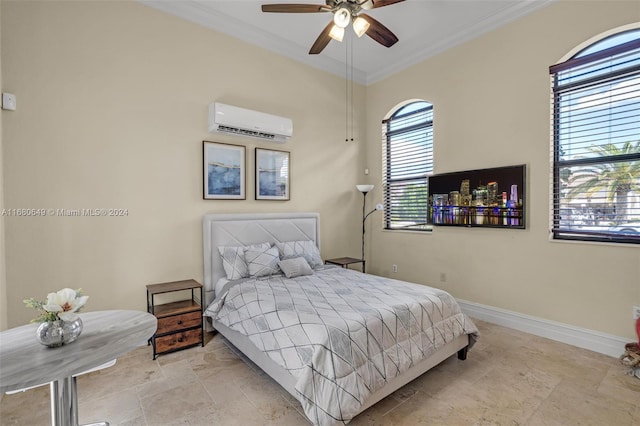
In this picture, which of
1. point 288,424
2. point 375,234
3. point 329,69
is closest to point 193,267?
point 288,424

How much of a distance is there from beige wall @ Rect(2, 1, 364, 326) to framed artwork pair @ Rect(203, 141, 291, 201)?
99 millimetres

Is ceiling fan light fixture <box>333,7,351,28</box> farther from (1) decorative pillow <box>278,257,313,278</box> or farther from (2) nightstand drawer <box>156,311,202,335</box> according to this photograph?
(2) nightstand drawer <box>156,311,202,335</box>

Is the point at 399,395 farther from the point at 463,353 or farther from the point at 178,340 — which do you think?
the point at 178,340

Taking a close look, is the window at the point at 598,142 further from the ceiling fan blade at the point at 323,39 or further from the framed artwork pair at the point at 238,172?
the framed artwork pair at the point at 238,172

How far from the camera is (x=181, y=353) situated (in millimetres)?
2881

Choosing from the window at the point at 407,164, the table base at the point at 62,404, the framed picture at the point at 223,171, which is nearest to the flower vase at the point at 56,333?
the table base at the point at 62,404

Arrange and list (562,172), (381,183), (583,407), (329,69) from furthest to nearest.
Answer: (381,183)
(329,69)
(562,172)
(583,407)

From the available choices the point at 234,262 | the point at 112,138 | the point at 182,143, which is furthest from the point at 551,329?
the point at 112,138

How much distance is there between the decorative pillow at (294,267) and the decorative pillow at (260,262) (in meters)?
0.10

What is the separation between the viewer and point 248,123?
3619 mm

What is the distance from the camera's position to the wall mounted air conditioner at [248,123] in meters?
3.43

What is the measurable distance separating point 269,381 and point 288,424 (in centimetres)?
53

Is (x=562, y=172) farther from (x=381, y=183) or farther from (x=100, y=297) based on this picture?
(x=100, y=297)

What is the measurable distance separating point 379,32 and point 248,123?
174 centimetres
